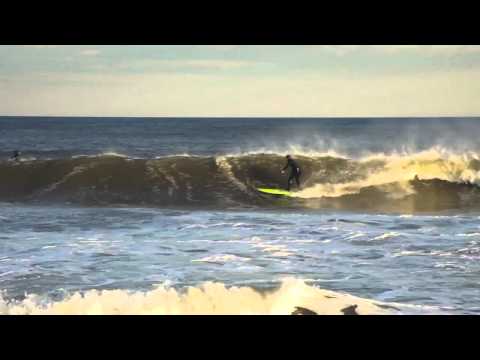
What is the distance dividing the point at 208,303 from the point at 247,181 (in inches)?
354

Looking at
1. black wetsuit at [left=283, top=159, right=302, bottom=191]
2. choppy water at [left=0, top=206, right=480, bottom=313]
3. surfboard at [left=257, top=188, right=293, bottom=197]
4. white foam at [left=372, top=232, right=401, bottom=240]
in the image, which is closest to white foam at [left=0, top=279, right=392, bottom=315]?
choppy water at [left=0, top=206, right=480, bottom=313]

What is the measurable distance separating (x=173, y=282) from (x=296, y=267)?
171 cm

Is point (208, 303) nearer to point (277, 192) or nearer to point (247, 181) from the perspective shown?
point (277, 192)

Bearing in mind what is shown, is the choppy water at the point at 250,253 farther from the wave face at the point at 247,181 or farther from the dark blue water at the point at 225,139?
the dark blue water at the point at 225,139

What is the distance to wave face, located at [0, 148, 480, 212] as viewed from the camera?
14258 millimetres

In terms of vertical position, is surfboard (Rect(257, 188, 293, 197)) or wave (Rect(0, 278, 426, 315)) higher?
surfboard (Rect(257, 188, 293, 197))

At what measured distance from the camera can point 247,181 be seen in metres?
16.1

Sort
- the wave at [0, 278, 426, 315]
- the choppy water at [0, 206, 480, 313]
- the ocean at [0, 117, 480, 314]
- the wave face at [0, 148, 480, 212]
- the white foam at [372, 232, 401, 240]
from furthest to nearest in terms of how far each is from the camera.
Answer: the wave face at [0, 148, 480, 212]
the white foam at [372, 232, 401, 240]
the choppy water at [0, 206, 480, 313]
the ocean at [0, 117, 480, 314]
the wave at [0, 278, 426, 315]

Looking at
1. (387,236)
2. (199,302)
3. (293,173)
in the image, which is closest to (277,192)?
(293,173)

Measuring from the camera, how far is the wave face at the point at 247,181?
14.3 metres

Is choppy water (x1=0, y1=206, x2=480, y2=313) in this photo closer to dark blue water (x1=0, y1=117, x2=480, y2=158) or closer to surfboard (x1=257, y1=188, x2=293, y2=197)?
surfboard (x1=257, y1=188, x2=293, y2=197)

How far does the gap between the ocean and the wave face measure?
0.05 metres

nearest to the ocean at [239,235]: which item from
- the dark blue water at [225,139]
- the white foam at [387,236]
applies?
the white foam at [387,236]
